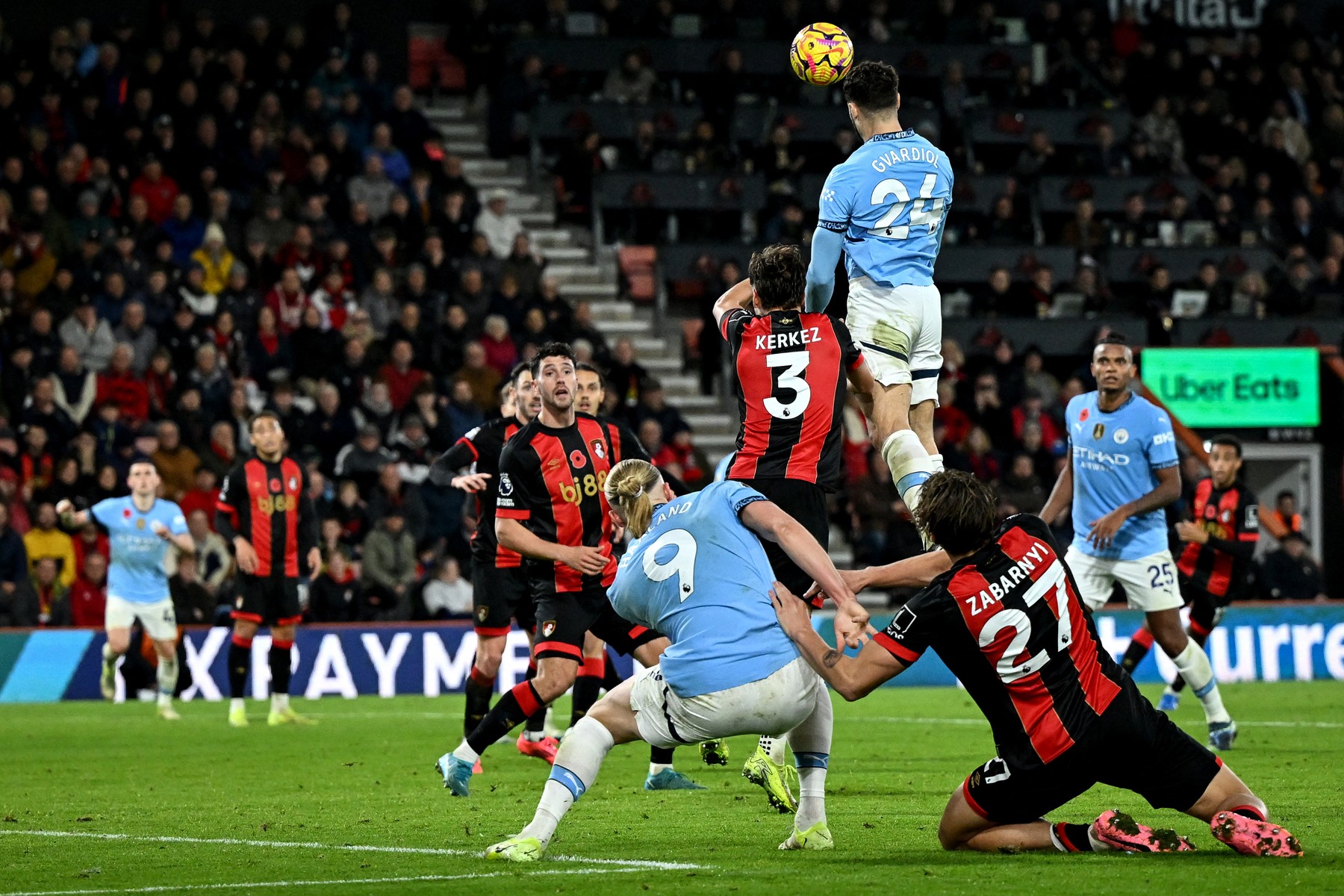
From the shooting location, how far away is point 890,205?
922cm

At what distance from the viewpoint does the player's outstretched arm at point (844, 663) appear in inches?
272

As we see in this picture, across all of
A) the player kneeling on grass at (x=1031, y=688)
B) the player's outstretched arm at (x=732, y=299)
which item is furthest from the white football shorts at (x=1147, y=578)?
the player kneeling on grass at (x=1031, y=688)

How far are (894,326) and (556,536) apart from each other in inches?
96.2

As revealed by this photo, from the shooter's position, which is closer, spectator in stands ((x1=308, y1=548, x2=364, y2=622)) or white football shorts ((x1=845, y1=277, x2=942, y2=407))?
white football shorts ((x1=845, y1=277, x2=942, y2=407))

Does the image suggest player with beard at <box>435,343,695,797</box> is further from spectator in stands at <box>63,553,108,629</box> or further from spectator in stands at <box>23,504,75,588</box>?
spectator in stands at <box>23,504,75,588</box>

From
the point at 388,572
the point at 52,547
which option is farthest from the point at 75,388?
the point at 388,572

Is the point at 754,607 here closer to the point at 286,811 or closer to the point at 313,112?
the point at 286,811

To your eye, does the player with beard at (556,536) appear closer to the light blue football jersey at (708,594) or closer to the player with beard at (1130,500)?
the light blue football jersey at (708,594)

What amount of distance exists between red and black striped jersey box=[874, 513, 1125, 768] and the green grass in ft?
1.73

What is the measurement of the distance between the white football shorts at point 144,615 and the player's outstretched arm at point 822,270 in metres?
10.4

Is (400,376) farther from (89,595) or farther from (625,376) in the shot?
(89,595)

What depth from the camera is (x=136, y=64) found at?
23.6 meters

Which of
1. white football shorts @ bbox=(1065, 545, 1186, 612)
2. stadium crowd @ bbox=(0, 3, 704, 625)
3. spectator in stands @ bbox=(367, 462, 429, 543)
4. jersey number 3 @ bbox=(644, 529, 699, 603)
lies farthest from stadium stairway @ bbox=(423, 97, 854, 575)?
jersey number 3 @ bbox=(644, 529, 699, 603)

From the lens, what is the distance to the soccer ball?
9.50 meters
